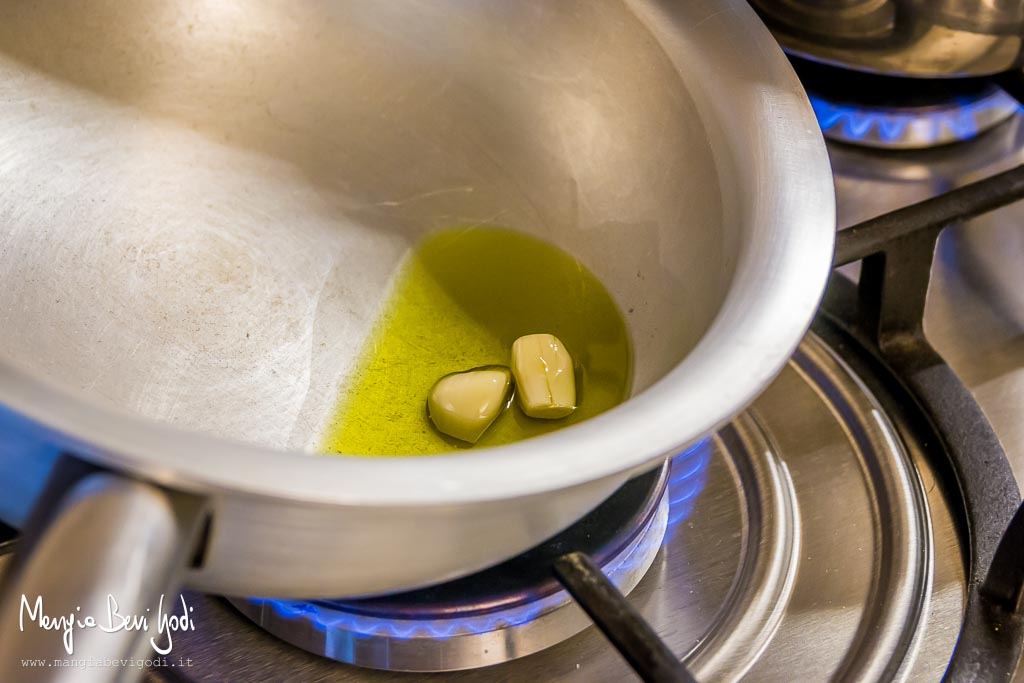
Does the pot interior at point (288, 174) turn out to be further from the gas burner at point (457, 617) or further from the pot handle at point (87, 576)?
the pot handle at point (87, 576)

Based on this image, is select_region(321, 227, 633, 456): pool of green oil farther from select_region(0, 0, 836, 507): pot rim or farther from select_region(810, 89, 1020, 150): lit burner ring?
select_region(810, 89, 1020, 150): lit burner ring

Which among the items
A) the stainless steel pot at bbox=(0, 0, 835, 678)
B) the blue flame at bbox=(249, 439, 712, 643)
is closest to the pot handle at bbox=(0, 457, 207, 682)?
the stainless steel pot at bbox=(0, 0, 835, 678)

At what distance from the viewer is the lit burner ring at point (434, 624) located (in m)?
0.38

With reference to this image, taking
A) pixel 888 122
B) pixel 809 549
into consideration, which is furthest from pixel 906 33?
pixel 809 549

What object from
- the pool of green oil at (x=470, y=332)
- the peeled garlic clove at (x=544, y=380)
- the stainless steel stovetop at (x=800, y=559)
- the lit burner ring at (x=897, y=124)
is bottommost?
the stainless steel stovetop at (x=800, y=559)

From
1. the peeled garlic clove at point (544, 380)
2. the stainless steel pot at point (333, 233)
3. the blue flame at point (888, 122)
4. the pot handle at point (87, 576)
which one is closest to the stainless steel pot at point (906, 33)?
the blue flame at point (888, 122)

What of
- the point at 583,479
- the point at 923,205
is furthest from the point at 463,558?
the point at 923,205

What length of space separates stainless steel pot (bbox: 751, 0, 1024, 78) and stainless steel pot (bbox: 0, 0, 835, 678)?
0.44ft

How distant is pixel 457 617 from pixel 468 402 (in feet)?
0.27

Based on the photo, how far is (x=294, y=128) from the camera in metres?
0.52

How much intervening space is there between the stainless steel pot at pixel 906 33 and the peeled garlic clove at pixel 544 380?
25 cm

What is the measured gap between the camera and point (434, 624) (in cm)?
38

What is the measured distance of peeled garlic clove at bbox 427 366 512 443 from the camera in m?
0.41

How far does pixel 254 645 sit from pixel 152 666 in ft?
0.12
